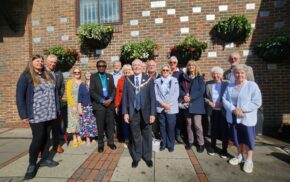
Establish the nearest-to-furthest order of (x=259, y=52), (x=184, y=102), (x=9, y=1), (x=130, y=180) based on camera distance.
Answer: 1. (x=130, y=180)
2. (x=184, y=102)
3. (x=259, y=52)
4. (x=9, y=1)

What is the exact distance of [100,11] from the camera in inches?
269

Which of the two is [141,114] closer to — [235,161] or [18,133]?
[235,161]

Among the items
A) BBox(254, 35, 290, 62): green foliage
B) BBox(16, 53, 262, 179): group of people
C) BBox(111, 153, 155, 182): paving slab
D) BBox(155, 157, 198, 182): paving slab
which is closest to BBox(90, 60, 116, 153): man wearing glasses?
BBox(16, 53, 262, 179): group of people

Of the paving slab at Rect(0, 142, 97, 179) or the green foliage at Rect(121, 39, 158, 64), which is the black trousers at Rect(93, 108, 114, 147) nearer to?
the paving slab at Rect(0, 142, 97, 179)

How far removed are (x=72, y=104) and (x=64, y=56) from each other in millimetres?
2148

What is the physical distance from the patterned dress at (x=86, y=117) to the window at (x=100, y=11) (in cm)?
274

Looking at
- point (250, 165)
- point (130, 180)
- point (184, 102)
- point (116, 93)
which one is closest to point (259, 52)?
point (184, 102)

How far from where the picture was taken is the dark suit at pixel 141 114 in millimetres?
3885

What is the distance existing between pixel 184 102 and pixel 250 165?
5.27 ft

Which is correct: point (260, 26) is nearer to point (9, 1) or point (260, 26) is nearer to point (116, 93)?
point (116, 93)

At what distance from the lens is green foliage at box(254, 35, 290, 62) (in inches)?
219

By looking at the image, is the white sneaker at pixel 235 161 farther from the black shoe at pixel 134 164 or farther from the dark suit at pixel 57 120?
the dark suit at pixel 57 120

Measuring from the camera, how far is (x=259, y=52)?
19.5ft

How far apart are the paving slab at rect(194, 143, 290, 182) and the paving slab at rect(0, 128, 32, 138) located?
4.44 m
